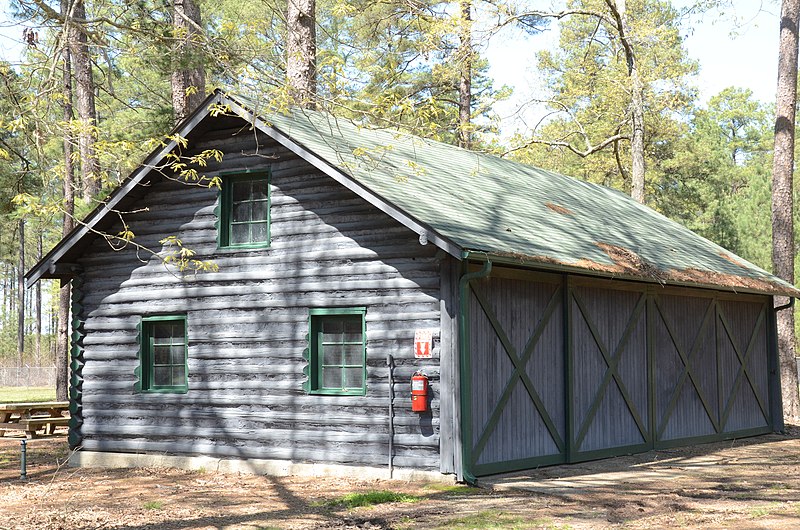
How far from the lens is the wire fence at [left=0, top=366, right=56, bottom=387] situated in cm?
6053

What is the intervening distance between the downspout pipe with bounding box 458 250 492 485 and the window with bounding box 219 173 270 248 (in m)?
3.82

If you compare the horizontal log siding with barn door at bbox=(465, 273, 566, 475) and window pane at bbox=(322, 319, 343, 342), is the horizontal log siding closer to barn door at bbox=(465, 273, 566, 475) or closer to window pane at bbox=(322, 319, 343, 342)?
window pane at bbox=(322, 319, 343, 342)

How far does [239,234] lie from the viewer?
16531 mm

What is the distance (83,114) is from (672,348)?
1724 cm

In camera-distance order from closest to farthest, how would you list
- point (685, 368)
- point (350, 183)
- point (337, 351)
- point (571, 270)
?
point (350, 183), point (571, 270), point (337, 351), point (685, 368)

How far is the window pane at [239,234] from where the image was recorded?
16453mm

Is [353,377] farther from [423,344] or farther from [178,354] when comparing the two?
[178,354]

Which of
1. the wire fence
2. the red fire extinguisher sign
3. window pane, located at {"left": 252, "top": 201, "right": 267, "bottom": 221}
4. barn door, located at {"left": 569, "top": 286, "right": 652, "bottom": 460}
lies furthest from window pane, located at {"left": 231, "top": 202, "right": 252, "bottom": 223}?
the wire fence

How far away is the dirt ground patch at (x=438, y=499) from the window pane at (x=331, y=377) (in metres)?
1.41

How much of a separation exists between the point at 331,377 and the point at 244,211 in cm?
319

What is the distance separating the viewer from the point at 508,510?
11727 mm

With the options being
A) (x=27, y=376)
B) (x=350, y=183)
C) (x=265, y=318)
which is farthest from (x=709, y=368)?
(x=27, y=376)

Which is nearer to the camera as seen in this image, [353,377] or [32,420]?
[353,377]

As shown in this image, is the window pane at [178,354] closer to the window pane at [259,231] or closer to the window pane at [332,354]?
the window pane at [259,231]
